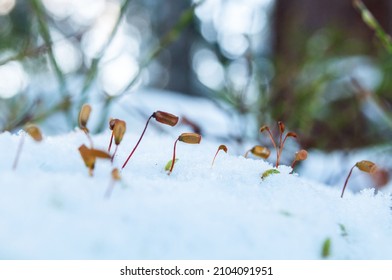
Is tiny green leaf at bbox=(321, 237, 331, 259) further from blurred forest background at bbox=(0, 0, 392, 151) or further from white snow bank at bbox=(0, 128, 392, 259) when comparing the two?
blurred forest background at bbox=(0, 0, 392, 151)

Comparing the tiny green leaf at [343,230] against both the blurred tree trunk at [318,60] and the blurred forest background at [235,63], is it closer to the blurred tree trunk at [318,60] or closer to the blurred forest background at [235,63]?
the blurred forest background at [235,63]

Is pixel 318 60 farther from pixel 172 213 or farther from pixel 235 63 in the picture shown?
pixel 172 213

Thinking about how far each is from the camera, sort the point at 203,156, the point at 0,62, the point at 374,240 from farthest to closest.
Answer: the point at 0,62 → the point at 203,156 → the point at 374,240

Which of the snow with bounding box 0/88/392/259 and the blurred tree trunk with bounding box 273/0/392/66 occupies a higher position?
the blurred tree trunk with bounding box 273/0/392/66

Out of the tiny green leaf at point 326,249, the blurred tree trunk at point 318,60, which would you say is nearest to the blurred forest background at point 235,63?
the blurred tree trunk at point 318,60

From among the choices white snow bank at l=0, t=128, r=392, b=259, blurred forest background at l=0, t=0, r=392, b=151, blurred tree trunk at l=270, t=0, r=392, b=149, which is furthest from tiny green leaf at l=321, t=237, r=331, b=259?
blurred tree trunk at l=270, t=0, r=392, b=149
